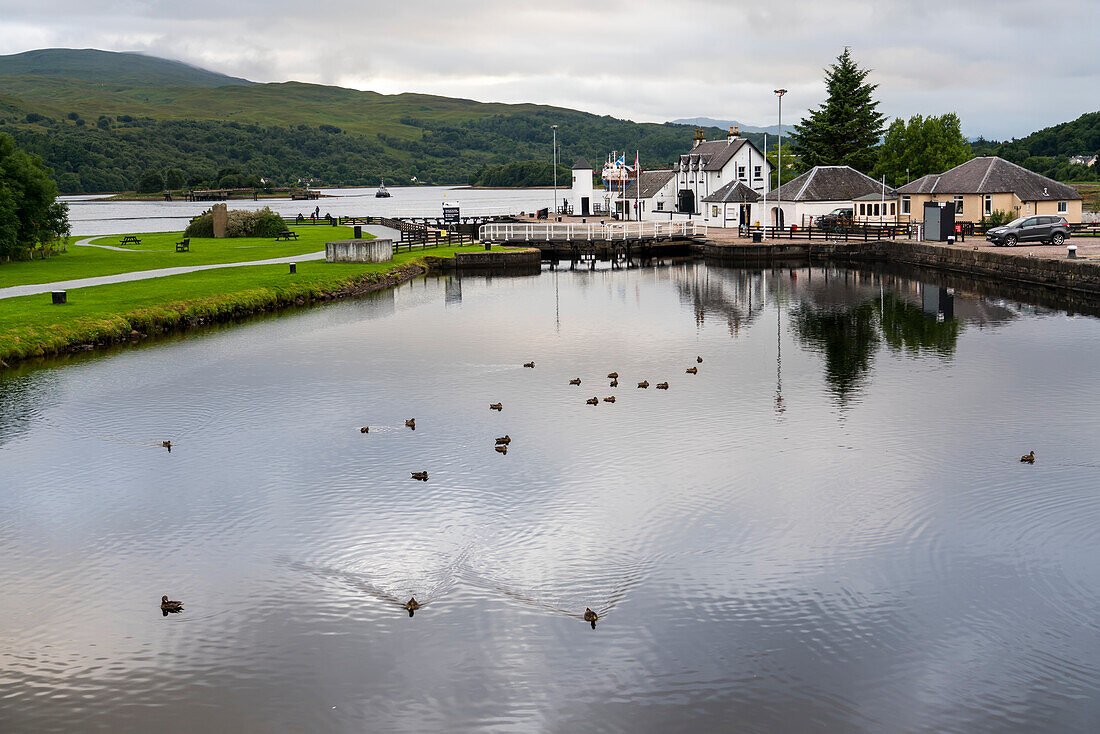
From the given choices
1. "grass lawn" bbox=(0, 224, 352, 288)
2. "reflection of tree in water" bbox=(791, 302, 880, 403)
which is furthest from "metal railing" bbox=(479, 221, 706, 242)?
"reflection of tree in water" bbox=(791, 302, 880, 403)

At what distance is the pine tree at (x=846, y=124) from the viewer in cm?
11088

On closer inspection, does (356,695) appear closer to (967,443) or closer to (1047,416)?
(967,443)

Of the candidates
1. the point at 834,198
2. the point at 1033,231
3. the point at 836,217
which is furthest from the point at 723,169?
the point at 1033,231

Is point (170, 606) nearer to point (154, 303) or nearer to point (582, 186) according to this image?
point (154, 303)

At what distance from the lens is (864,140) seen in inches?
4385

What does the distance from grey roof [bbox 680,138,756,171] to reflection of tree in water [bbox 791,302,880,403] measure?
5491 centimetres

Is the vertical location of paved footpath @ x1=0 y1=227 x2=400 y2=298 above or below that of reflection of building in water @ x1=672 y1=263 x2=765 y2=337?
above

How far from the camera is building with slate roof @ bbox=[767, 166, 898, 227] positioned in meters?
90.6

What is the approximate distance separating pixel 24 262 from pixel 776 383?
4627 cm

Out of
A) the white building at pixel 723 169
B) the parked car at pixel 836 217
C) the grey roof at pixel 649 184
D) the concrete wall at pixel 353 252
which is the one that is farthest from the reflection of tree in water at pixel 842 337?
the grey roof at pixel 649 184

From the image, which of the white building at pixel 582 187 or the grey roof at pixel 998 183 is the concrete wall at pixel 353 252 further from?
the white building at pixel 582 187

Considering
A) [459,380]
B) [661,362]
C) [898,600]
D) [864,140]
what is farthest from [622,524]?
[864,140]

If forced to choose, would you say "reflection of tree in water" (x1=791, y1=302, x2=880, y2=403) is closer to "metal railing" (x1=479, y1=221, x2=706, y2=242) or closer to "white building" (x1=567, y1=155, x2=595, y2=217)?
"metal railing" (x1=479, y1=221, x2=706, y2=242)

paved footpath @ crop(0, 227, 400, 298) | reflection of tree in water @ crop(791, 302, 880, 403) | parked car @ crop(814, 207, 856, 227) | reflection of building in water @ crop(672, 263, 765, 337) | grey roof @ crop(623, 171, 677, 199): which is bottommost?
reflection of tree in water @ crop(791, 302, 880, 403)
